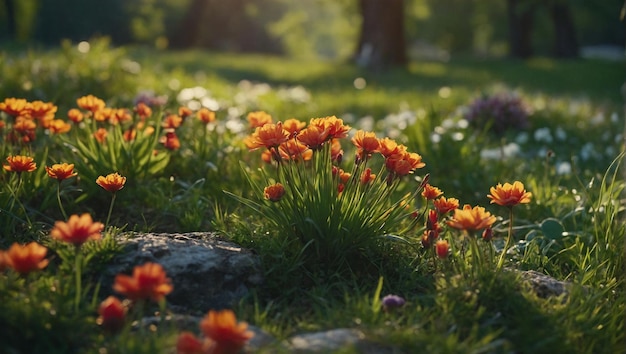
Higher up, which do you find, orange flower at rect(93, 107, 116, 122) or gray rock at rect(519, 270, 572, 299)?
orange flower at rect(93, 107, 116, 122)

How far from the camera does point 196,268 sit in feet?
8.53

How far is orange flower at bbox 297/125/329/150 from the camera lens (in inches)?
101

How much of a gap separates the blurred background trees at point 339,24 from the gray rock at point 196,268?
44.0ft

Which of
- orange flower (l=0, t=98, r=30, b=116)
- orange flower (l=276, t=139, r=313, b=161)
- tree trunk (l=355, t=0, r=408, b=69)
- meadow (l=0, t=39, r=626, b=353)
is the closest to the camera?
meadow (l=0, t=39, r=626, b=353)

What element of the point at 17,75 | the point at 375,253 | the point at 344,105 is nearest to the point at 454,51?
the point at 344,105

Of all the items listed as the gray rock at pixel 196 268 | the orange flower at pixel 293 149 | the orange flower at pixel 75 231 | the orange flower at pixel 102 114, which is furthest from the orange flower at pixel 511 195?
the orange flower at pixel 102 114

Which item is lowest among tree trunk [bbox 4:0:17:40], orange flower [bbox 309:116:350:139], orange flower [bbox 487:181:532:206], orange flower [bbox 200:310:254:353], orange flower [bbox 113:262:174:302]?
tree trunk [bbox 4:0:17:40]

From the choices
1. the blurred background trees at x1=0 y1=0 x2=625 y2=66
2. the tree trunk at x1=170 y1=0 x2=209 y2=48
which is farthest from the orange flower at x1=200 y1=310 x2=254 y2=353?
the tree trunk at x1=170 y1=0 x2=209 y2=48

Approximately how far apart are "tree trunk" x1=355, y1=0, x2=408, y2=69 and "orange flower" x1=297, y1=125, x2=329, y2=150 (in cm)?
1327

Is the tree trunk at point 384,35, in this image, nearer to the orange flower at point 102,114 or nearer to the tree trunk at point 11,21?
the orange flower at point 102,114

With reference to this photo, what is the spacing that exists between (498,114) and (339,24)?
31.8m

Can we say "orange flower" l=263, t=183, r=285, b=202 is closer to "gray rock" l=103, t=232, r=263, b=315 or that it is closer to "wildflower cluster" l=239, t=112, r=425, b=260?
"wildflower cluster" l=239, t=112, r=425, b=260

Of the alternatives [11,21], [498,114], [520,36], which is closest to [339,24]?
[520,36]

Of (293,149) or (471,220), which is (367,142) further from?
(471,220)
